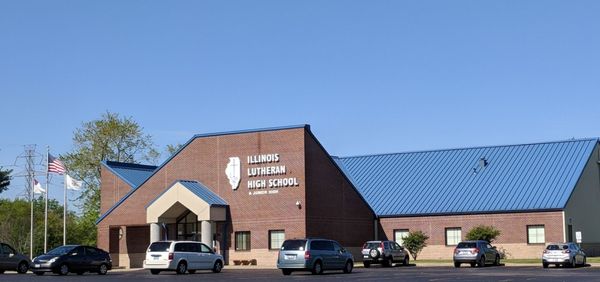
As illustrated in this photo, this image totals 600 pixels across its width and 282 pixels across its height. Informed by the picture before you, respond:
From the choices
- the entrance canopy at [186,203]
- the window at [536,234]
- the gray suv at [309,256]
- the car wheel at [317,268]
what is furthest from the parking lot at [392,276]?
the window at [536,234]

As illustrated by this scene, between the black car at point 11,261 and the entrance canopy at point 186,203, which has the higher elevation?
the entrance canopy at point 186,203

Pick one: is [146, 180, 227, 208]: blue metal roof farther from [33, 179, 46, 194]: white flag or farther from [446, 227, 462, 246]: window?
[446, 227, 462, 246]: window

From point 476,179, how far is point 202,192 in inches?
821

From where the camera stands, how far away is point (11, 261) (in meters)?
48.5

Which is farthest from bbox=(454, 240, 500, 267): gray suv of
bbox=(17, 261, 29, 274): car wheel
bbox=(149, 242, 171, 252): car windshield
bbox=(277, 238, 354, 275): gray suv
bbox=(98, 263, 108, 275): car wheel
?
bbox=(17, 261, 29, 274): car wheel

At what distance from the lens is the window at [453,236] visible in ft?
203

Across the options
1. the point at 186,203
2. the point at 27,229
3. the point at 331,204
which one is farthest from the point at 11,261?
the point at 27,229

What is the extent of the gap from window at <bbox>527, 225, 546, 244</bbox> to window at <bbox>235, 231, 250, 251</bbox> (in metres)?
19.2

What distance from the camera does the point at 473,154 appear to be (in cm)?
6838

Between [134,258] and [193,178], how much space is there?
8.09 metres

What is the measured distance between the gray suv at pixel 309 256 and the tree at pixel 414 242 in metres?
20.2

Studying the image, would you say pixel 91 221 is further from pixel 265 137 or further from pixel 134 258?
pixel 265 137

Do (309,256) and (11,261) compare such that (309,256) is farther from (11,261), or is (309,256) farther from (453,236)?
(453,236)

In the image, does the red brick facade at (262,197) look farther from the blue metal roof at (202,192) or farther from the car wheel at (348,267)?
the car wheel at (348,267)
